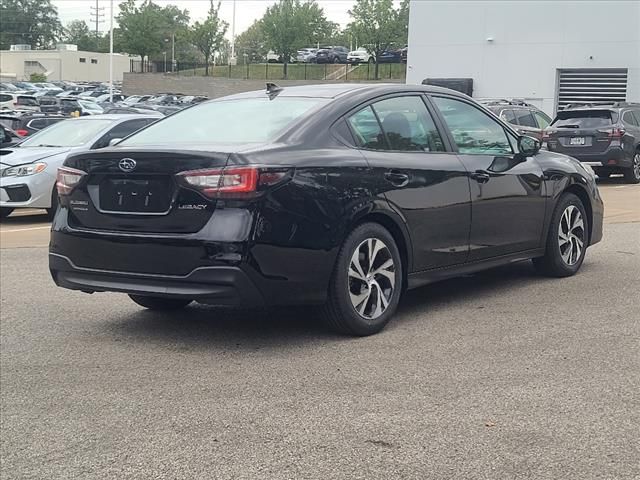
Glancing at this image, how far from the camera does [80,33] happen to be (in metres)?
152

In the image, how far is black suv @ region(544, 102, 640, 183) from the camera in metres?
18.2

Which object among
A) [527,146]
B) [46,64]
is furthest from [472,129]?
[46,64]

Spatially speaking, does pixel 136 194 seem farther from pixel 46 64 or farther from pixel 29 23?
pixel 29 23

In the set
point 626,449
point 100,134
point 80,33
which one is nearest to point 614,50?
point 100,134

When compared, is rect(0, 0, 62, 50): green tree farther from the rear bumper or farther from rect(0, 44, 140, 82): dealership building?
the rear bumper

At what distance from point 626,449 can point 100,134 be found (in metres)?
10.6

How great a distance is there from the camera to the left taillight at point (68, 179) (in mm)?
5613

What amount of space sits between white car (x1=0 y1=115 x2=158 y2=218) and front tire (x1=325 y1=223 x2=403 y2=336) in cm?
684

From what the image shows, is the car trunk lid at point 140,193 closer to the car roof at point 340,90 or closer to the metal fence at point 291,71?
the car roof at point 340,90

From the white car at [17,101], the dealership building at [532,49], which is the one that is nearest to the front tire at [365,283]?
the dealership building at [532,49]

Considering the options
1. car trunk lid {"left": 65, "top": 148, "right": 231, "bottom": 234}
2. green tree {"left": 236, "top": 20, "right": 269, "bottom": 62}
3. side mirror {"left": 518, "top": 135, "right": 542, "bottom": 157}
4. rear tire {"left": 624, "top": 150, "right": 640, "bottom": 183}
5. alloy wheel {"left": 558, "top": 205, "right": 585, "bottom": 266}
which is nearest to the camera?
car trunk lid {"left": 65, "top": 148, "right": 231, "bottom": 234}

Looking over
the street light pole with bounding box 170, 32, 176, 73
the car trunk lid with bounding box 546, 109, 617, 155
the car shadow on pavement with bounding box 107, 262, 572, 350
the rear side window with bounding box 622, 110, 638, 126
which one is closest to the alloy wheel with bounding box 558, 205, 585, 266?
the car shadow on pavement with bounding box 107, 262, 572, 350

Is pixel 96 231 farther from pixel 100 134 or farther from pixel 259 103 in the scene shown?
pixel 100 134

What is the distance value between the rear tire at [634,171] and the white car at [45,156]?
10.4 metres
